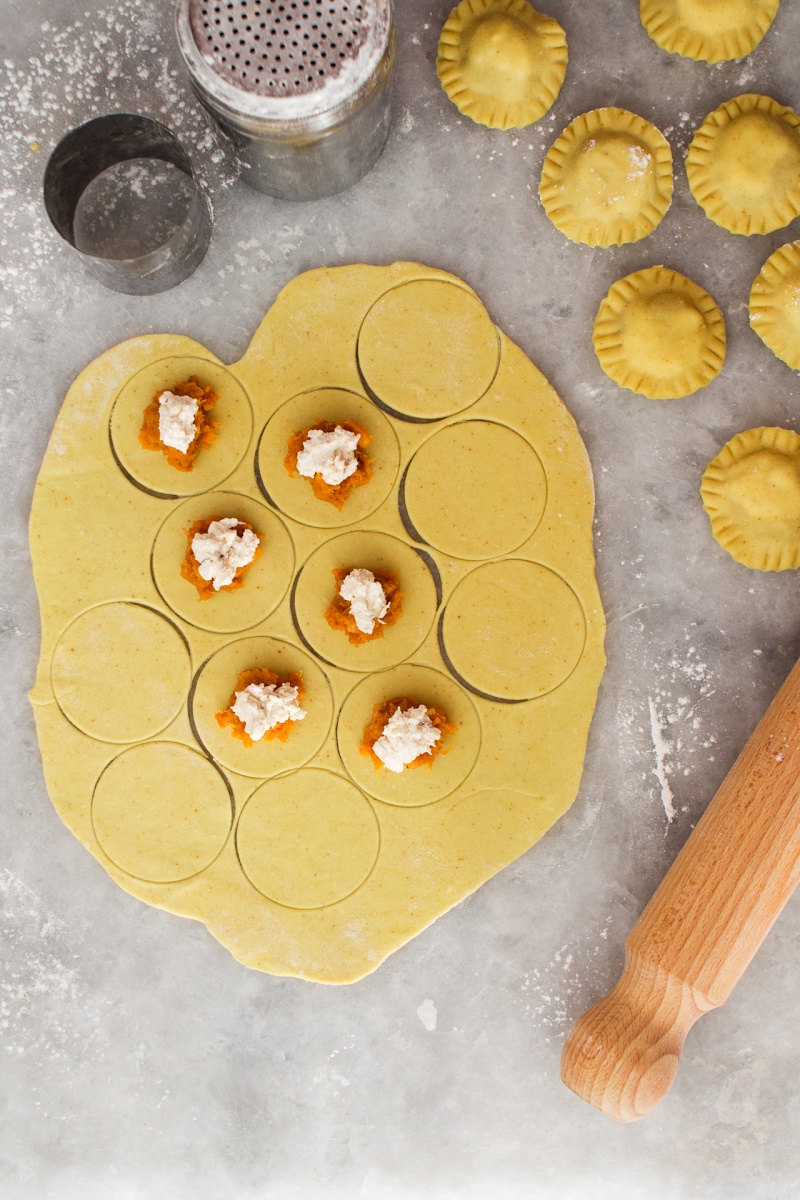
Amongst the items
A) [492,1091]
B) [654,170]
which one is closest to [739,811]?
[492,1091]

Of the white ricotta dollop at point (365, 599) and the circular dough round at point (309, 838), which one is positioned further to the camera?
the circular dough round at point (309, 838)

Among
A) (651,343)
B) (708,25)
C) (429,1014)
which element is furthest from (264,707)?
(708,25)

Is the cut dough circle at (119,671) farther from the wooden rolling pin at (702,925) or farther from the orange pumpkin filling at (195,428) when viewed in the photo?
the wooden rolling pin at (702,925)

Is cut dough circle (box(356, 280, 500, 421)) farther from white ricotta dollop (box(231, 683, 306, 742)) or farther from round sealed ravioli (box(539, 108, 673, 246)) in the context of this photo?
white ricotta dollop (box(231, 683, 306, 742))

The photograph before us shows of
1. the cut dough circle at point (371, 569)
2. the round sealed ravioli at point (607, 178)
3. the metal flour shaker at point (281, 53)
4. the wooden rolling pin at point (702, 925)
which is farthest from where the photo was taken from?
the cut dough circle at point (371, 569)

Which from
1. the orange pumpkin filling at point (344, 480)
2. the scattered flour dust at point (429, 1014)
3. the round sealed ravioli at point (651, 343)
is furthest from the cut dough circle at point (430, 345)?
the scattered flour dust at point (429, 1014)

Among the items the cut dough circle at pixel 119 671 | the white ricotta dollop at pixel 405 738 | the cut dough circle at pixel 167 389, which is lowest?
the cut dough circle at pixel 119 671

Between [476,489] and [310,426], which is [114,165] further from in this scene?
[476,489]

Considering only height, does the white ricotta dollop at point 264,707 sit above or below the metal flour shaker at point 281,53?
below
